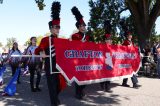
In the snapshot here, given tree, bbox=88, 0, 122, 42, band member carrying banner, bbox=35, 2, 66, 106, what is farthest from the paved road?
tree, bbox=88, 0, 122, 42

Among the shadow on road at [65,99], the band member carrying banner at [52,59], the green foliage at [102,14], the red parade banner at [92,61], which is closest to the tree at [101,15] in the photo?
the green foliage at [102,14]

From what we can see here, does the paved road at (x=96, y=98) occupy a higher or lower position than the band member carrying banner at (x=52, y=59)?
lower

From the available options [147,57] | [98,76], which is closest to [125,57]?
[98,76]

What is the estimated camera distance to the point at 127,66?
12594mm

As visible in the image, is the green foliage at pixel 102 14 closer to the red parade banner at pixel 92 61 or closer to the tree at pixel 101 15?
the tree at pixel 101 15

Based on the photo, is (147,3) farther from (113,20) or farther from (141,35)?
(113,20)

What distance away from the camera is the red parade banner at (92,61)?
30.1 feet

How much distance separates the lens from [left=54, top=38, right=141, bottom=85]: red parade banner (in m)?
9.18

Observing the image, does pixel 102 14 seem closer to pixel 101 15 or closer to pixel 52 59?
pixel 101 15

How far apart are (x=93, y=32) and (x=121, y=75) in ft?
59.6

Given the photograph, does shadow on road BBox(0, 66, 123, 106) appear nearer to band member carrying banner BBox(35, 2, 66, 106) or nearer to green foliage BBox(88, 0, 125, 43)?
band member carrying banner BBox(35, 2, 66, 106)

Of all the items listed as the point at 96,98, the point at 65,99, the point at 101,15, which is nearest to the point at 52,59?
the point at 65,99

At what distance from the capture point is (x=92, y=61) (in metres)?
10.4

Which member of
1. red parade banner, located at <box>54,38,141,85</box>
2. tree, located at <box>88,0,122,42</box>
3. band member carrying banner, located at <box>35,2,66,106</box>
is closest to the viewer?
band member carrying banner, located at <box>35,2,66,106</box>
